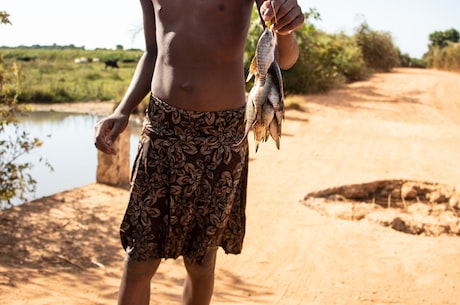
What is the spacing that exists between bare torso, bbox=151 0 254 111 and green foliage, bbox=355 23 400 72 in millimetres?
23710

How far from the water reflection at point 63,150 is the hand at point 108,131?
11.7ft

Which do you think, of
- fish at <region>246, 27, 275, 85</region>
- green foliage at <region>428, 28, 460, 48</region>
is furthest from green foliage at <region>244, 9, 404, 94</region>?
green foliage at <region>428, 28, 460, 48</region>

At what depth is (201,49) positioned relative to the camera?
6.65ft

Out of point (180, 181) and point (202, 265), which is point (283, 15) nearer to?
point (180, 181)

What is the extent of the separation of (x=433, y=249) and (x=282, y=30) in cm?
312

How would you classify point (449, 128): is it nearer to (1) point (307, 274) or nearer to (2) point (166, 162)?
(1) point (307, 274)

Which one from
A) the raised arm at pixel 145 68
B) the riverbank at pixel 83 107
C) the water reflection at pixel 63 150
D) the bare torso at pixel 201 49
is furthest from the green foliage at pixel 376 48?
the bare torso at pixel 201 49

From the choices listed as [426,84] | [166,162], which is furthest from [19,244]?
[426,84]

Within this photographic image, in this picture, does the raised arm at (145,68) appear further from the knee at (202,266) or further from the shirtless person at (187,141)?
the knee at (202,266)

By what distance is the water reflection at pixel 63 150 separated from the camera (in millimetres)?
8367

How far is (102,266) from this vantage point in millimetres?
3840

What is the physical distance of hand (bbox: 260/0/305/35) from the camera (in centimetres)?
161

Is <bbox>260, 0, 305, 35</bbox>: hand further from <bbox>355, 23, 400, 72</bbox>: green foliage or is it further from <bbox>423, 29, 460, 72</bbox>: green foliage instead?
<bbox>423, 29, 460, 72</bbox>: green foliage

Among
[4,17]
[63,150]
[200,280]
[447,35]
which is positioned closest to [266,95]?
[200,280]
